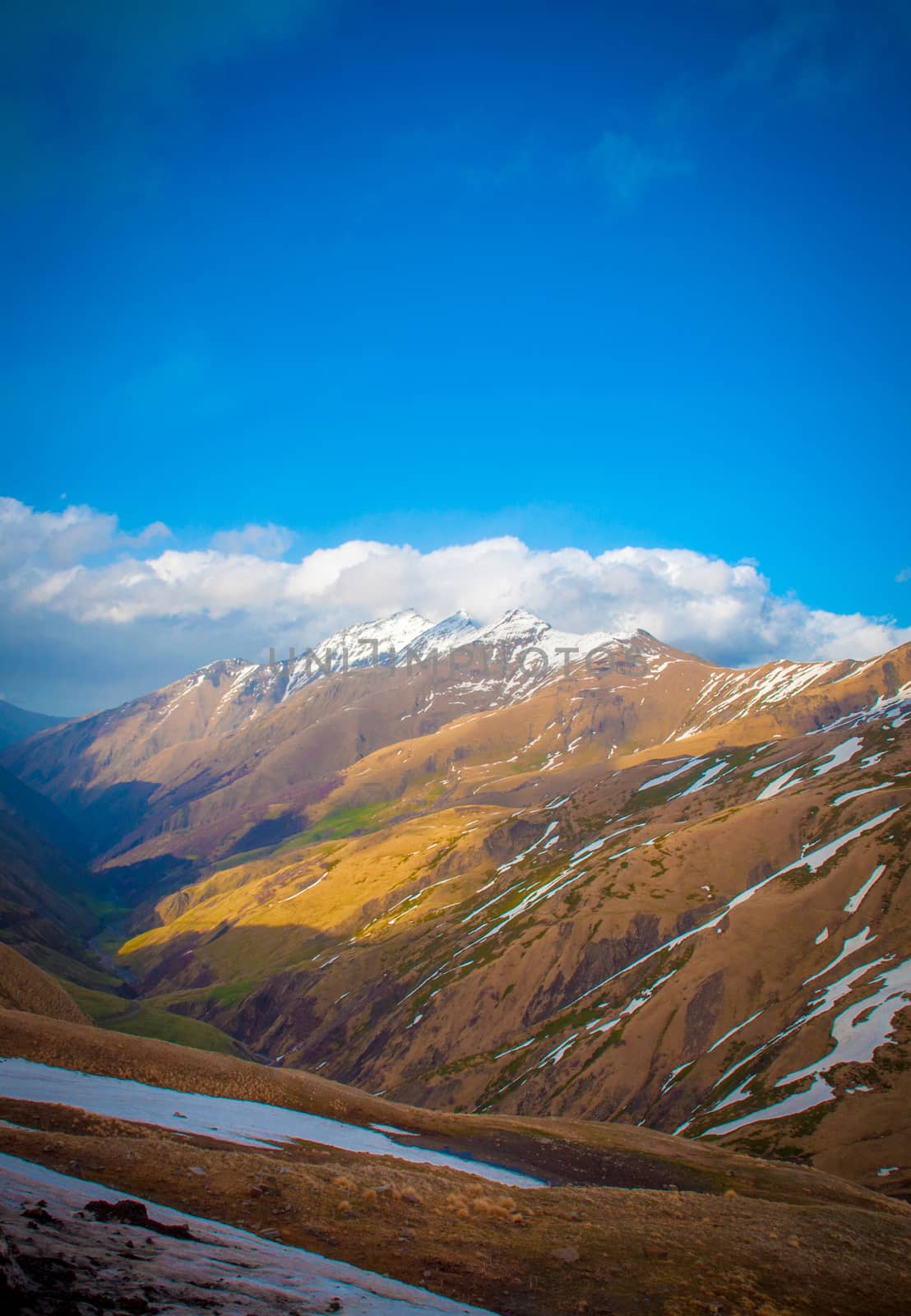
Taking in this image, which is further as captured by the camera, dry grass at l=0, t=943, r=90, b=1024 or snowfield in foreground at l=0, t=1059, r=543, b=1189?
dry grass at l=0, t=943, r=90, b=1024

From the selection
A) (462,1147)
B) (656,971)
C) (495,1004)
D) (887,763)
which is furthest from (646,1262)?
(887,763)

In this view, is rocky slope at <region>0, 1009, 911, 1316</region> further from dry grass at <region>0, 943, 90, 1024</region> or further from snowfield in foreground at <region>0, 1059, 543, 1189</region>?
dry grass at <region>0, 943, 90, 1024</region>

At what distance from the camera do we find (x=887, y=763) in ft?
531

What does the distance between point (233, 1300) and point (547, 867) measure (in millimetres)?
186436

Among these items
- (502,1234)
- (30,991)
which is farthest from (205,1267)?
(30,991)

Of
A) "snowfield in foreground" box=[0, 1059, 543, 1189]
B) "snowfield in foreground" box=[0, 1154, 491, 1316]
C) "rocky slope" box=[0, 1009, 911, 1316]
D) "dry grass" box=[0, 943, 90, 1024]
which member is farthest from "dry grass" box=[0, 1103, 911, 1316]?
"dry grass" box=[0, 943, 90, 1024]

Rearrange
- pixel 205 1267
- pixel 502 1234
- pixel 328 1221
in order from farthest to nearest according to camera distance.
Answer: pixel 502 1234 → pixel 328 1221 → pixel 205 1267

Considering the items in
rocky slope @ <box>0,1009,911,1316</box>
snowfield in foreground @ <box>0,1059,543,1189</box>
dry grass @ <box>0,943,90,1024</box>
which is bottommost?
dry grass @ <box>0,943,90,1024</box>

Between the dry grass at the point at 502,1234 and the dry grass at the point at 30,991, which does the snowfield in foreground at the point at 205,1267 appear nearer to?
the dry grass at the point at 502,1234

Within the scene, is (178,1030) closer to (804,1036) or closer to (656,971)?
(656,971)

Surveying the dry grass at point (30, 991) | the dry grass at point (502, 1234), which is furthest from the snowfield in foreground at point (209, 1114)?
the dry grass at point (30, 991)

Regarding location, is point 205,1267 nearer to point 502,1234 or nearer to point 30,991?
point 502,1234

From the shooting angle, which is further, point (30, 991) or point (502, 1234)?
point (30, 991)

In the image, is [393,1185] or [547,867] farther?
[547,867]
